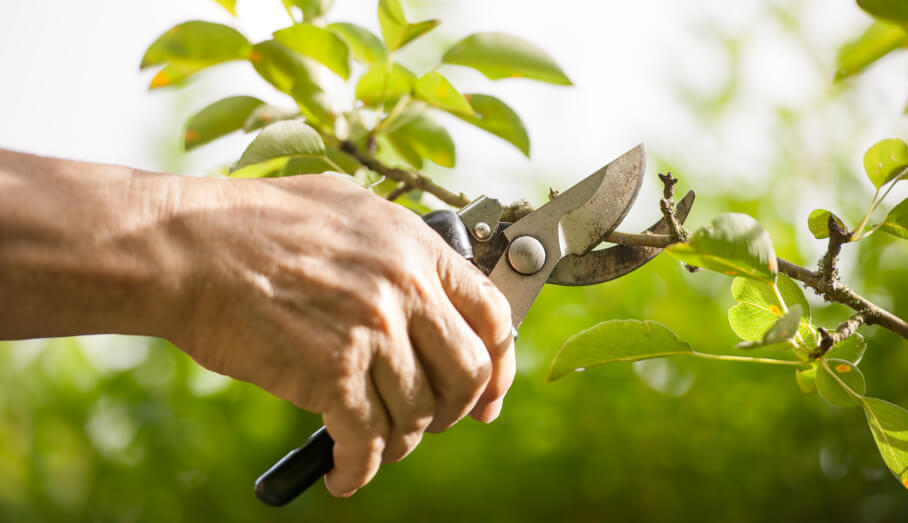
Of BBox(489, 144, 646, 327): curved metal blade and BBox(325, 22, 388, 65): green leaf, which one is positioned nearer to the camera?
BBox(489, 144, 646, 327): curved metal blade

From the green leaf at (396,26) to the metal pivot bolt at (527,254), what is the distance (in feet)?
0.74

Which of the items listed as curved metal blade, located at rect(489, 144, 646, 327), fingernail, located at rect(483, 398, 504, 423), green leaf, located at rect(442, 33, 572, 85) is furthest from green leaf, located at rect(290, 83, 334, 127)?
fingernail, located at rect(483, 398, 504, 423)

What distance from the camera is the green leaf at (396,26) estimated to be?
2.06 ft

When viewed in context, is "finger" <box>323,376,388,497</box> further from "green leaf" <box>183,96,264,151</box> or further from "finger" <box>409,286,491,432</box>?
"green leaf" <box>183,96,264,151</box>

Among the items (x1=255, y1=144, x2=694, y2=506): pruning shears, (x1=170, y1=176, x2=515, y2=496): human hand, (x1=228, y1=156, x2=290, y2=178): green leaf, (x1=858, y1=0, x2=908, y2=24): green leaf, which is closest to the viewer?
(x1=858, y1=0, x2=908, y2=24): green leaf

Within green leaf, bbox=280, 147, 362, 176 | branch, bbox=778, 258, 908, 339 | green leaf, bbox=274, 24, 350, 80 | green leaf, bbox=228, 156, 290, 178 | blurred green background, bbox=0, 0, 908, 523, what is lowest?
blurred green background, bbox=0, 0, 908, 523

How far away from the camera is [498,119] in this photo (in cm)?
66

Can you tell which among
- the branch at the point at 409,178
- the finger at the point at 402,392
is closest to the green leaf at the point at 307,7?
the branch at the point at 409,178

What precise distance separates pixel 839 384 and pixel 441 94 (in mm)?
412

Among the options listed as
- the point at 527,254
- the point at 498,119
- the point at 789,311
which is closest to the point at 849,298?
the point at 789,311

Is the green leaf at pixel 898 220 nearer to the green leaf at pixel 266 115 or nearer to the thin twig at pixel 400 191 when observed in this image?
the thin twig at pixel 400 191

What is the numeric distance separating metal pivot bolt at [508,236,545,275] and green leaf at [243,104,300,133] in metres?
0.29

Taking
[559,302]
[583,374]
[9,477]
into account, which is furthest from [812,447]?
[9,477]

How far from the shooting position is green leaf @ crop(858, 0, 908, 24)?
34cm
